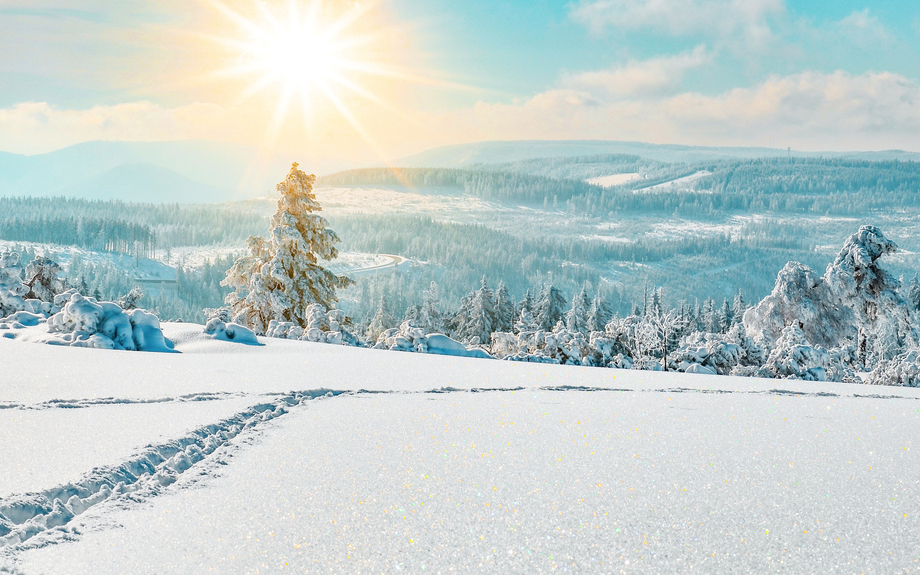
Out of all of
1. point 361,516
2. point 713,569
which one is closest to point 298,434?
point 361,516

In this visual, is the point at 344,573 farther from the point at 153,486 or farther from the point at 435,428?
the point at 435,428

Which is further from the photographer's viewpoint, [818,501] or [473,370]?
[473,370]

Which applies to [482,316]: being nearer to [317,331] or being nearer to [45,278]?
[45,278]

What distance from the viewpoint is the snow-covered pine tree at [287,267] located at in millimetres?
17688

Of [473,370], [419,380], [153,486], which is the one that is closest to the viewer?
[153,486]

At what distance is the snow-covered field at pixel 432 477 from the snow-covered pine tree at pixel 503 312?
36854 mm

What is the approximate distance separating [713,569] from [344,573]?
1.32 meters

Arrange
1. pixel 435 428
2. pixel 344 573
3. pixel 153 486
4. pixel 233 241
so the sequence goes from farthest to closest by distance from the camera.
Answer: pixel 233 241 < pixel 435 428 < pixel 153 486 < pixel 344 573

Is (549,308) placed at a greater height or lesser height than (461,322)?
greater

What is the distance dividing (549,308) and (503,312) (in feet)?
13.0

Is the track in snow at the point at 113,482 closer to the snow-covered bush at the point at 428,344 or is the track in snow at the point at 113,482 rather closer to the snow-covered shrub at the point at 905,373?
the snow-covered bush at the point at 428,344

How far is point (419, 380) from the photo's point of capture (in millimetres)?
4949

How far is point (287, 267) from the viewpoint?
712 inches

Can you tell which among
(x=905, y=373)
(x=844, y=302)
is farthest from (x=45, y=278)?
(x=844, y=302)
